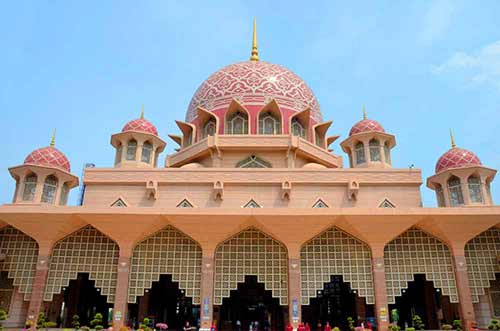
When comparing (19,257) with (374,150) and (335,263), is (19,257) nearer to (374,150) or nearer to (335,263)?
(335,263)

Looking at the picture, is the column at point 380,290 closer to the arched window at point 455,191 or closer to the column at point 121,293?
the arched window at point 455,191

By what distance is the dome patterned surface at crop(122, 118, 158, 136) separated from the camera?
2620cm

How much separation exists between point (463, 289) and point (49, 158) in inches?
893

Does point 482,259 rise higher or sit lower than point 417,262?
higher

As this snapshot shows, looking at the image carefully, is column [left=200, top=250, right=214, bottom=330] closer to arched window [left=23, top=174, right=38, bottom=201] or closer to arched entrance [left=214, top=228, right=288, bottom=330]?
arched entrance [left=214, top=228, right=288, bottom=330]

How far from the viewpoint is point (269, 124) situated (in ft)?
93.0

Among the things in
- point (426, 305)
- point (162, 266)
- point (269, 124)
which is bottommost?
point (426, 305)

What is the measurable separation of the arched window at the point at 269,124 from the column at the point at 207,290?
10.8m

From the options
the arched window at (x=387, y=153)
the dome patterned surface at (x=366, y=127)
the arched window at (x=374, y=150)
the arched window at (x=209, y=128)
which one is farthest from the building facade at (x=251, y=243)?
the arched window at (x=209, y=128)

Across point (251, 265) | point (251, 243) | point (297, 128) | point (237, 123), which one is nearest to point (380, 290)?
point (251, 265)

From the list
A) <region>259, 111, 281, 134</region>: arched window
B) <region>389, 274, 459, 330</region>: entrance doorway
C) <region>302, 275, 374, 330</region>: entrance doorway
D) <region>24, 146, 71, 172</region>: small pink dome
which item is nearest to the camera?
<region>389, 274, 459, 330</region>: entrance doorway

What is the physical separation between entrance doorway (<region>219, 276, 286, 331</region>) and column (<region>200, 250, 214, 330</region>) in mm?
4417

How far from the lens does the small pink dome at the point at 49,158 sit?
2248 centimetres

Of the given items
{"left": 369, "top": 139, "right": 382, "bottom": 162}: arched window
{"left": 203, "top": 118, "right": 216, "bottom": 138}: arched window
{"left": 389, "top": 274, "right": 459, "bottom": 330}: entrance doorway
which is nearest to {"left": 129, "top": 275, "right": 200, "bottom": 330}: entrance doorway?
{"left": 203, "top": 118, "right": 216, "bottom": 138}: arched window
